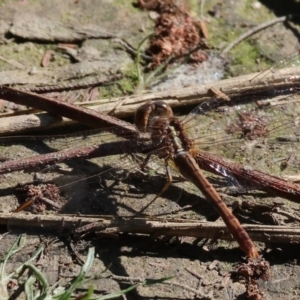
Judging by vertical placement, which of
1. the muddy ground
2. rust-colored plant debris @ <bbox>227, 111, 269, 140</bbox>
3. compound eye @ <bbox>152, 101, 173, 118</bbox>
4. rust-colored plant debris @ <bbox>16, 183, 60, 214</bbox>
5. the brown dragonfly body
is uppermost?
rust-colored plant debris @ <bbox>227, 111, 269, 140</bbox>

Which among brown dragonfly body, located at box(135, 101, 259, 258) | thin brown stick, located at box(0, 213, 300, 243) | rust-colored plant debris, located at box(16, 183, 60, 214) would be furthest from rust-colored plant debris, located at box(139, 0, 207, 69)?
thin brown stick, located at box(0, 213, 300, 243)

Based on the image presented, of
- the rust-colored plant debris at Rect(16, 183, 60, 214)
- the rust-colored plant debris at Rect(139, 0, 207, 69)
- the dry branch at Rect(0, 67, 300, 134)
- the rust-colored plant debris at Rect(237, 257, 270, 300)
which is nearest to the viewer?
the rust-colored plant debris at Rect(237, 257, 270, 300)

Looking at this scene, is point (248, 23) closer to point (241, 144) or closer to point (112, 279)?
point (241, 144)

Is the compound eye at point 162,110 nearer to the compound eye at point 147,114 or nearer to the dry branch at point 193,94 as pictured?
the compound eye at point 147,114

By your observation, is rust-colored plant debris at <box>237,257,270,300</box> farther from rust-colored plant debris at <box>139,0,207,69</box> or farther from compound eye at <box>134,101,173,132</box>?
rust-colored plant debris at <box>139,0,207,69</box>

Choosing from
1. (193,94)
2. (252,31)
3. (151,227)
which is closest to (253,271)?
(151,227)

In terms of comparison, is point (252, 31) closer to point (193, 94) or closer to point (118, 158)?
point (193, 94)
